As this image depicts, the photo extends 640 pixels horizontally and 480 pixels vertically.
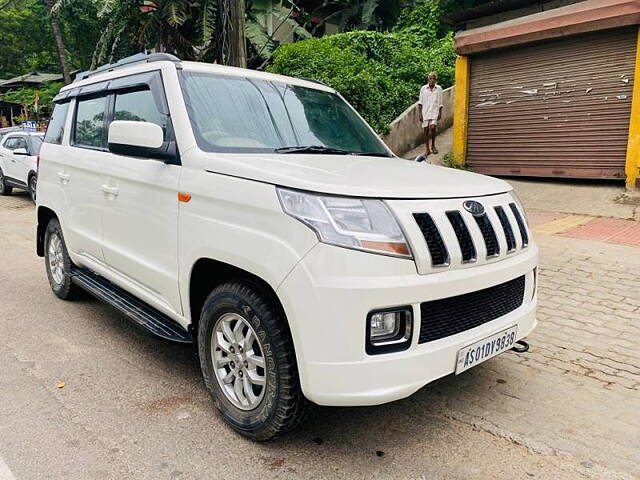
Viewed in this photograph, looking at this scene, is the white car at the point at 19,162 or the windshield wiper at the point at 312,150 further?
the white car at the point at 19,162

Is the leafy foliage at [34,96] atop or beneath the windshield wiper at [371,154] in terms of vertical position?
atop

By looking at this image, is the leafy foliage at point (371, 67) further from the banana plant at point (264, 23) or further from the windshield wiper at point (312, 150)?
the windshield wiper at point (312, 150)

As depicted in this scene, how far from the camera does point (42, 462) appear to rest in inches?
103

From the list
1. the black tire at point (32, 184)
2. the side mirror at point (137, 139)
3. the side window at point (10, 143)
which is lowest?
the black tire at point (32, 184)

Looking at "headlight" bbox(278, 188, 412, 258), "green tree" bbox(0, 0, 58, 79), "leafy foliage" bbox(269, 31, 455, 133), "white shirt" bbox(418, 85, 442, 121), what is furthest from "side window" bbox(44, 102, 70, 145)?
"green tree" bbox(0, 0, 58, 79)

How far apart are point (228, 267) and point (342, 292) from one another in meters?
0.83

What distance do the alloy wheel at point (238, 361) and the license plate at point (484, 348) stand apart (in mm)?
976

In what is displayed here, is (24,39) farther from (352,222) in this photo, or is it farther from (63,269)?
(352,222)

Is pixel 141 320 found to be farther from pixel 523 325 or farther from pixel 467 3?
pixel 467 3

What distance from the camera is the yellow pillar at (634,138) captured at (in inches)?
344

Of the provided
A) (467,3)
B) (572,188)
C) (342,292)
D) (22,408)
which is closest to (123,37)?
(467,3)

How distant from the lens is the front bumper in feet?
7.48

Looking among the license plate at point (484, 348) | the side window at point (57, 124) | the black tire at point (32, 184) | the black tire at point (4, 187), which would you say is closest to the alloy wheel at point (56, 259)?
the side window at point (57, 124)

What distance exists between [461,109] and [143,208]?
31.3ft
